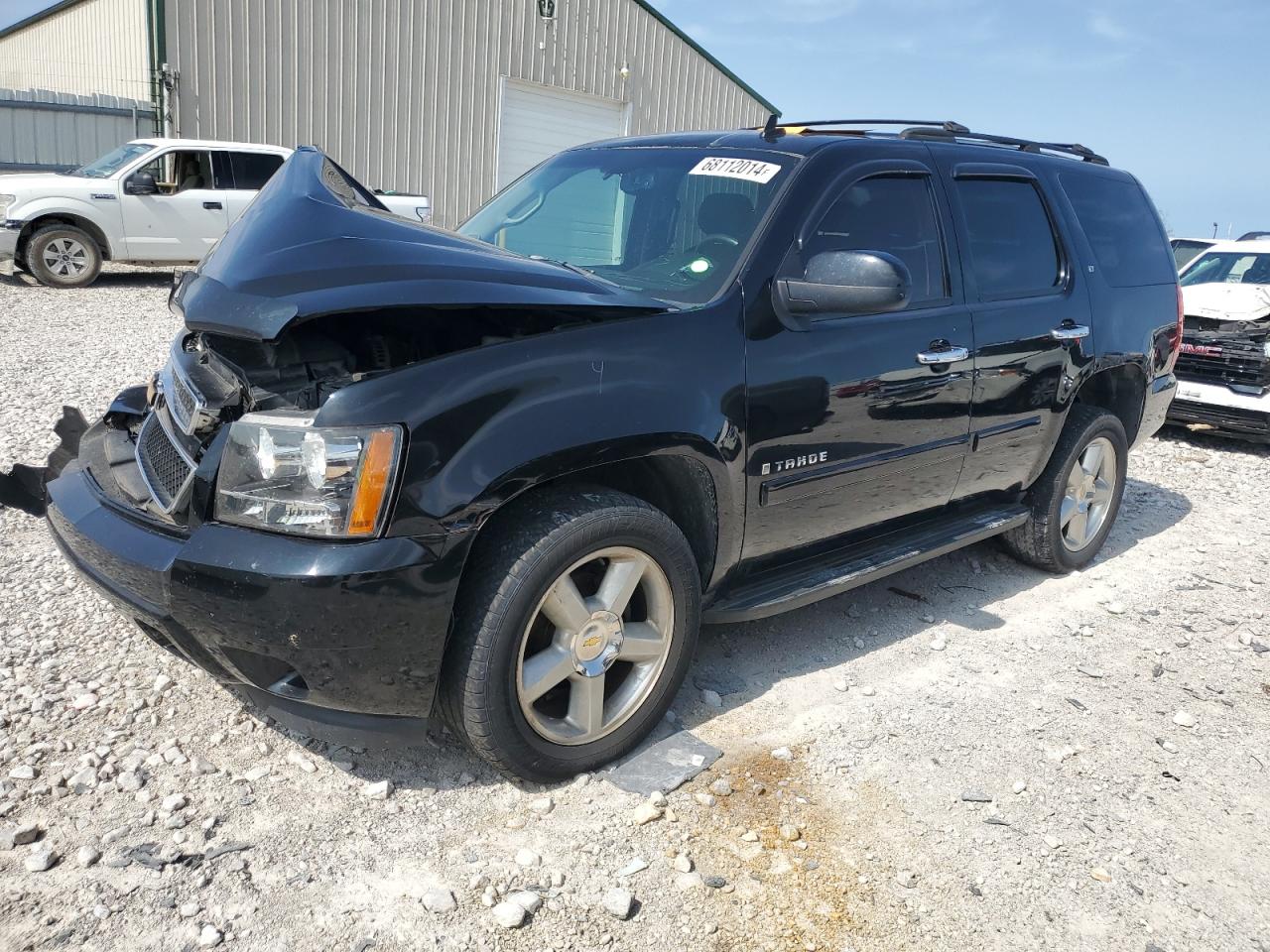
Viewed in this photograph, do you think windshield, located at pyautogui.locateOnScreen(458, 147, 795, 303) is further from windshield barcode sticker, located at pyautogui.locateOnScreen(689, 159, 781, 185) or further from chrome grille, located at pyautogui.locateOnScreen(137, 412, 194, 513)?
chrome grille, located at pyautogui.locateOnScreen(137, 412, 194, 513)

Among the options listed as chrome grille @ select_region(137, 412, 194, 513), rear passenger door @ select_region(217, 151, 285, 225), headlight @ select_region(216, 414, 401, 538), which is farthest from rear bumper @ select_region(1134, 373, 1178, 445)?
rear passenger door @ select_region(217, 151, 285, 225)

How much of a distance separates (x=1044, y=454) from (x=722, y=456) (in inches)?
88.3

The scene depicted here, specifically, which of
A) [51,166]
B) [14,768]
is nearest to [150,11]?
[51,166]

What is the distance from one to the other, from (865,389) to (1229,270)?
8229 millimetres

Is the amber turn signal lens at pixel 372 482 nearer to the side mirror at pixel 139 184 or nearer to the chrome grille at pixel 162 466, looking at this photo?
the chrome grille at pixel 162 466

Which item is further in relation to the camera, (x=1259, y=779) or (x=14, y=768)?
(x=1259, y=779)

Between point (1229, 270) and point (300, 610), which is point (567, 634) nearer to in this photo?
point (300, 610)

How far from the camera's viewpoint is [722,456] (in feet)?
9.80

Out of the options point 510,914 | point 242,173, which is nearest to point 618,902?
point 510,914

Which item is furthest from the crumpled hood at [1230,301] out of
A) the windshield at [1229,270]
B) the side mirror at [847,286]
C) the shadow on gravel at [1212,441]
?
the side mirror at [847,286]

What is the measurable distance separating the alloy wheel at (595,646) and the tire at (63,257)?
1077cm

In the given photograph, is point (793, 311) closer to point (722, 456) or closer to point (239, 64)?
point (722, 456)

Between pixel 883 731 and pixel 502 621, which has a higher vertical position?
pixel 502 621

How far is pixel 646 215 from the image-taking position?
357 cm
